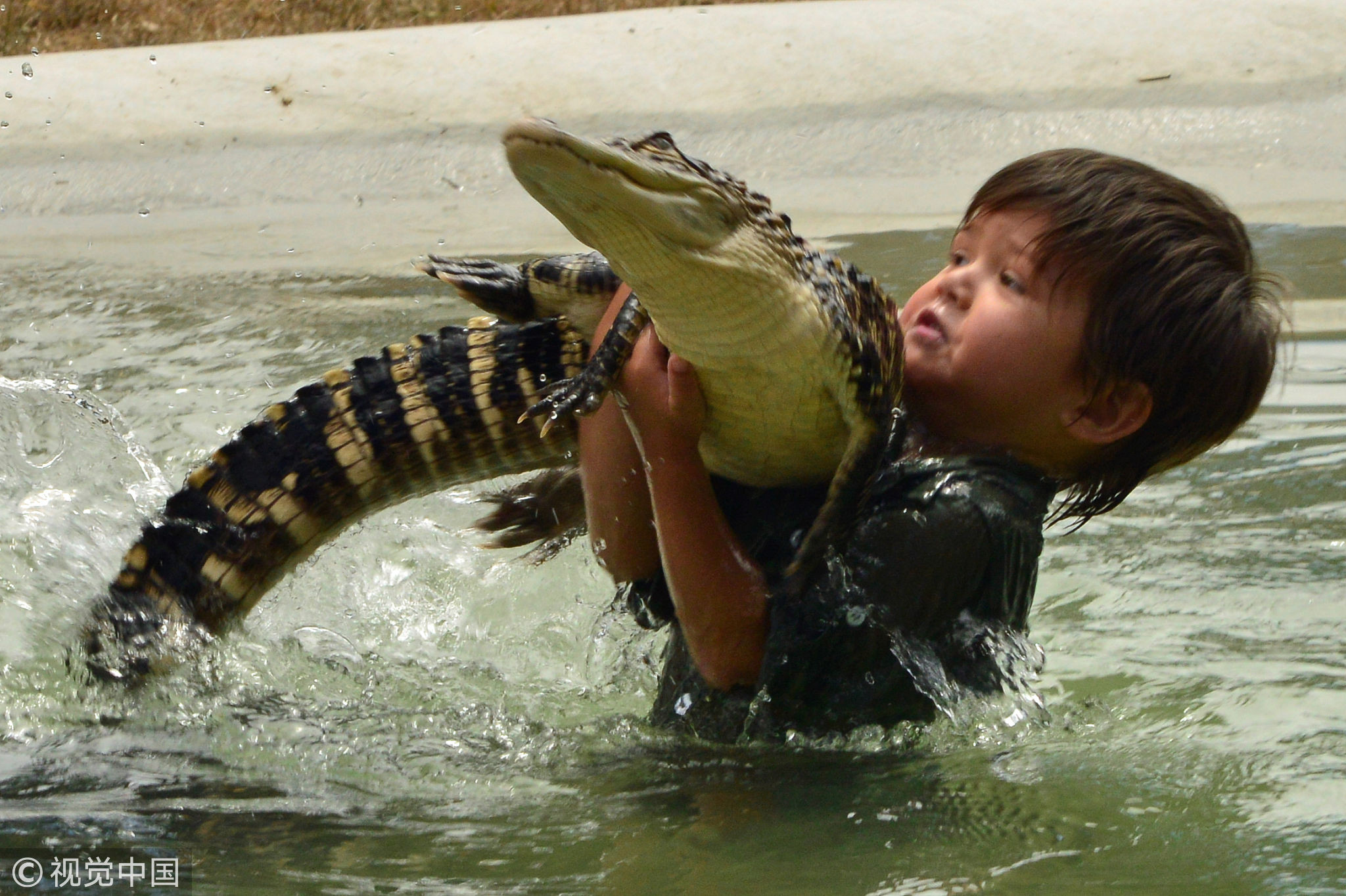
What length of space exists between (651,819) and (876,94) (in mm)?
4303

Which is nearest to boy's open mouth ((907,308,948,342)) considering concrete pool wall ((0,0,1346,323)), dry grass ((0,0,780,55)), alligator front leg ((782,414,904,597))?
alligator front leg ((782,414,904,597))

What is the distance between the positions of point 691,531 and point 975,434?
369mm

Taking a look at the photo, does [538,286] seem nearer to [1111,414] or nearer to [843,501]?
[843,501]

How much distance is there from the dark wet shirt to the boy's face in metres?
0.05

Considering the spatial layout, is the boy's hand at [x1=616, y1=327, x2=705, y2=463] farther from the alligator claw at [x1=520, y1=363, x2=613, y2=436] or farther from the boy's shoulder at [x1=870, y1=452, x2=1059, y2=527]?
the boy's shoulder at [x1=870, y1=452, x2=1059, y2=527]

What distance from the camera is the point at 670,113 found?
17.5ft

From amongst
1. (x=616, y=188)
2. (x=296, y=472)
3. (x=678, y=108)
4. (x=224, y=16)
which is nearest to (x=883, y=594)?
(x=616, y=188)

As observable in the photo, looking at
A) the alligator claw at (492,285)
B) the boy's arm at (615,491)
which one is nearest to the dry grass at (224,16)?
the alligator claw at (492,285)

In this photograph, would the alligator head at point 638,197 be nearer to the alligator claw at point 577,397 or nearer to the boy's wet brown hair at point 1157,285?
the alligator claw at point 577,397

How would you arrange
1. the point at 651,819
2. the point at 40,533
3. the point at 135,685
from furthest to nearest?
the point at 40,533
the point at 135,685
the point at 651,819

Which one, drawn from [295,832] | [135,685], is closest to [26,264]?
[135,685]

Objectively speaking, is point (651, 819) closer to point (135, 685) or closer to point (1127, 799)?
point (1127, 799)

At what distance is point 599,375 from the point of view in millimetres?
1540
